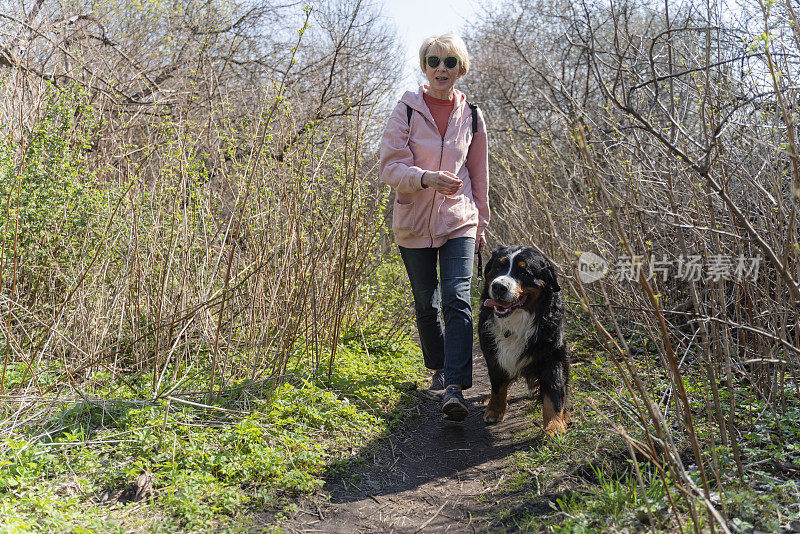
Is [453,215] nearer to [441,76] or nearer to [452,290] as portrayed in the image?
[452,290]

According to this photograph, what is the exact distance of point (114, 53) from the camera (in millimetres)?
7332

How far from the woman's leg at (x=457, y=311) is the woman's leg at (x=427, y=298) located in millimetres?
183

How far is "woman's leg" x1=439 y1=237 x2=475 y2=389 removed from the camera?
12.5 ft

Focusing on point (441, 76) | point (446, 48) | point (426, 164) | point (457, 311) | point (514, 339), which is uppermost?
point (446, 48)

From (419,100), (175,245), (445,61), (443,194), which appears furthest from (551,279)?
(175,245)

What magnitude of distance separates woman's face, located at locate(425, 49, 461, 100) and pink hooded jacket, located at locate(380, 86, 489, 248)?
102 mm

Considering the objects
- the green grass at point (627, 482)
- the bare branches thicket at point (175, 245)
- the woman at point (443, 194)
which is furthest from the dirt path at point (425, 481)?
the bare branches thicket at point (175, 245)

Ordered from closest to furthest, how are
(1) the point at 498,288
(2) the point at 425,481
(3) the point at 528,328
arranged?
(2) the point at 425,481, (1) the point at 498,288, (3) the point at 528,328

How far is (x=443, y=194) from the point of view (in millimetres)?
3707

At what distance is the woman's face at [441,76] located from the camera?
385 centimetres

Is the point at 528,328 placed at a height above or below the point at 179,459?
above

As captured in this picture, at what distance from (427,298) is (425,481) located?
1320 mm

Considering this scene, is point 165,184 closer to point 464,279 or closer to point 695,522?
point 464,279

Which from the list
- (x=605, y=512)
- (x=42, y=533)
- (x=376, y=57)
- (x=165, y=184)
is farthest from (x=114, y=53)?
(x=605, y=512)
